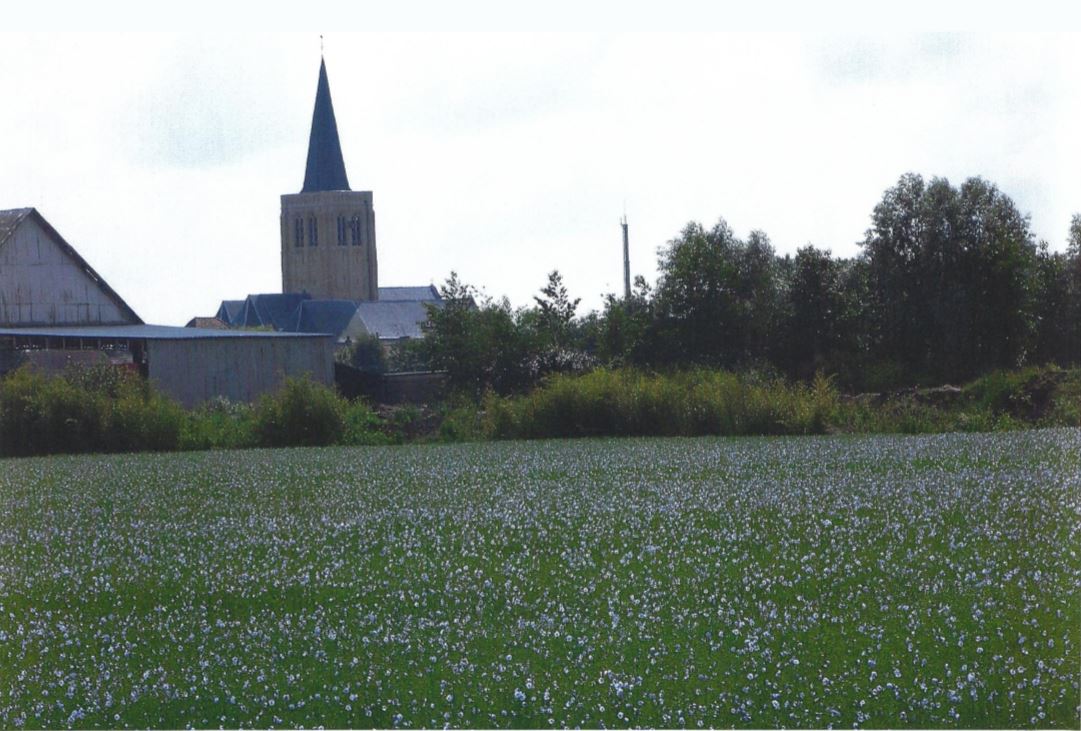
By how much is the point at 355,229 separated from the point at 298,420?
4947 inches

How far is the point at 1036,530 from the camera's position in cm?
1111

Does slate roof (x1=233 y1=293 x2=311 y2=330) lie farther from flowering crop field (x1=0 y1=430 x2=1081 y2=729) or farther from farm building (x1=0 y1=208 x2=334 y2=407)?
flowering crop field (x1=0 y1=430 x2=1081 y2=729)

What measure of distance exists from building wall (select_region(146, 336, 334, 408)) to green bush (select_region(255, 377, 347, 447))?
769 centimetres

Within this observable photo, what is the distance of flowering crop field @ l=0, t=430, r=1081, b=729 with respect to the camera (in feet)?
23.2

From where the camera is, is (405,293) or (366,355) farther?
(405,293)

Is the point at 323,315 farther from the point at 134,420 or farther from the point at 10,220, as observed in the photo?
the point at 134,420

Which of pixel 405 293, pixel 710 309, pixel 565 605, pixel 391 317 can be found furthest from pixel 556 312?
pixel 405 293

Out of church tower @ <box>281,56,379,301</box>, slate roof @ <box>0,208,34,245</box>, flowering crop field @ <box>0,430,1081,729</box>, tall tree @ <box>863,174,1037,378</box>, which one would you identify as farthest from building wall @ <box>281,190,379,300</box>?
flowering crop field @ <box>0,430,1081,729</box>

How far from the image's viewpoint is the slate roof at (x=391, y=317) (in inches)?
4936

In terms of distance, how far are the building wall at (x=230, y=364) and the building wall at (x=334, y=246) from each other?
110m

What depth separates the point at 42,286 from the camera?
145ft

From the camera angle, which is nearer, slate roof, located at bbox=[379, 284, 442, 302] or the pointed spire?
the pointed spire

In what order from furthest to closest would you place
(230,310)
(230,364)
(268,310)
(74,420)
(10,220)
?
(230,310)
(268,310)
(10,220)
(230,364)
(74,420)

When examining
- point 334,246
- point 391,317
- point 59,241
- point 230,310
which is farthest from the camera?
point 334,246
